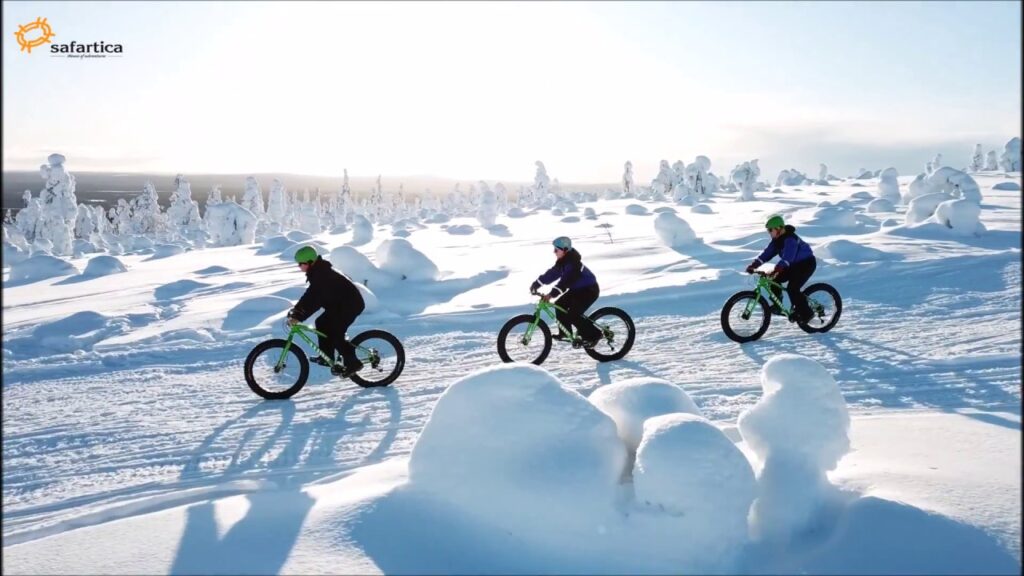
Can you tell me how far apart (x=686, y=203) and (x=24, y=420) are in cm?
4359

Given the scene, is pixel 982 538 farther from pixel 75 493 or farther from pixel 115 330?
pixel 115 330

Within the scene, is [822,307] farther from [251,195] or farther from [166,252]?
[251,195]

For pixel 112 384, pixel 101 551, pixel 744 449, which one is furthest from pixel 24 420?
pixel 744 449

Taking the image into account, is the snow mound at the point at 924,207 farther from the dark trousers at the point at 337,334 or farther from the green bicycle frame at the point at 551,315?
the dark trousers at the point at 337,334

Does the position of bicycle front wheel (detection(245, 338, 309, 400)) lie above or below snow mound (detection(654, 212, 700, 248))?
below

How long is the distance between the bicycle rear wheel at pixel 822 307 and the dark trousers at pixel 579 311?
11.1 feet

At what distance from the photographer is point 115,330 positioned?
12.3 meters

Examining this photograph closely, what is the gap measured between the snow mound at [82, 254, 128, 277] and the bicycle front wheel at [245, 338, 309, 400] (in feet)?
75.2

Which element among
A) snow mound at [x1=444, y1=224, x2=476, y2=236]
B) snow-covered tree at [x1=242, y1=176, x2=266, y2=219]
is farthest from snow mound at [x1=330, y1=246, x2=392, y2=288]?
snow-covered tree at [x1=242, y1=176, x2=266, y2=219]

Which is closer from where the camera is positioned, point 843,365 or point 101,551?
point 101,551

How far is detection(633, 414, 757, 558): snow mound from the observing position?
13.0 ft

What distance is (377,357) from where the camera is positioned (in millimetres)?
8172

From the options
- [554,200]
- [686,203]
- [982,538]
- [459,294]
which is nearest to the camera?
[982,538]

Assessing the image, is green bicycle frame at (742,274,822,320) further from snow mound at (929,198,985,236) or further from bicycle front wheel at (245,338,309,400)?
snow mound at (929,198,985,236)
